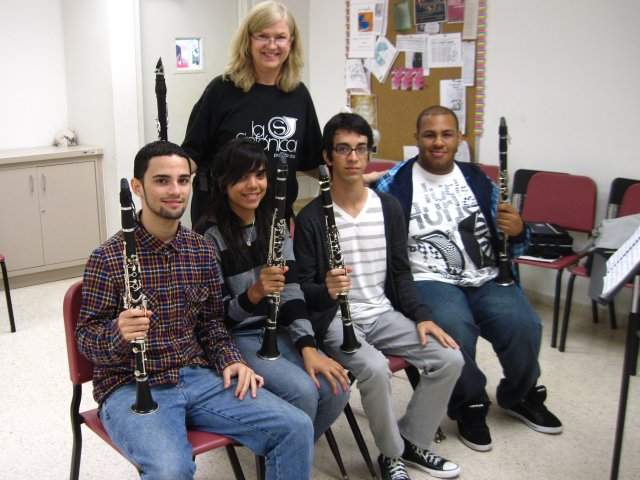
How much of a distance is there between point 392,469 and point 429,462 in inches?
6.5

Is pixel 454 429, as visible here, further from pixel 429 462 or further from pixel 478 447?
pixel 429 462

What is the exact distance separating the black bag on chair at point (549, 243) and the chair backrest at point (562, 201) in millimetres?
218

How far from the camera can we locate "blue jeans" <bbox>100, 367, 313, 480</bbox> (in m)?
1.83

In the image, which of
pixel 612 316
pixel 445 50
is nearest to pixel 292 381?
pixel 612 316

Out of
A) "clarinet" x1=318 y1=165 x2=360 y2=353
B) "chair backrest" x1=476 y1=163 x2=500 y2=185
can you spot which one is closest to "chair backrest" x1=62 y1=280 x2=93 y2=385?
"clarinet" x1=318 y1=165 x2=360 y2=353

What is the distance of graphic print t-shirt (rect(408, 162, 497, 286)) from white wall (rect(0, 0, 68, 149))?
10.1ft

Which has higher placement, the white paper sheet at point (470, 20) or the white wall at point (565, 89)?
the white paper sheet at point (470, 20)

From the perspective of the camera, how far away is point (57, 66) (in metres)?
4.84

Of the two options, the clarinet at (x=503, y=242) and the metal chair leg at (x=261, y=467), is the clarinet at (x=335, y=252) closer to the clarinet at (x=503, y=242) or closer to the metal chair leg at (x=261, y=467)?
the metal chair leg at (x=261, y=467)

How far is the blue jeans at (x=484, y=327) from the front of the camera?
8.47ft

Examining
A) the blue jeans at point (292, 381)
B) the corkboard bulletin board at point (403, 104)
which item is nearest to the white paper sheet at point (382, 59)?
the corkboard bulletin board at point (403, 104)

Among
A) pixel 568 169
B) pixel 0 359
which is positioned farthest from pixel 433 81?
pixel 0 359

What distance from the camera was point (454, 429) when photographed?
2812mm

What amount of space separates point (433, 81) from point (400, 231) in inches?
86.0
